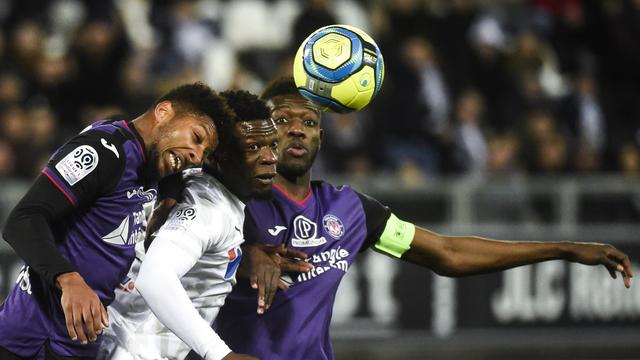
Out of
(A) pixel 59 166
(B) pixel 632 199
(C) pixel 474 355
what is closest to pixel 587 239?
(B) pixel 632 199

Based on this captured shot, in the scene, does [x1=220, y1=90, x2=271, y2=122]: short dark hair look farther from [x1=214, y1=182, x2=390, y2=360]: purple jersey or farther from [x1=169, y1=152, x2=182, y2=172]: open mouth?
[x1=214, y1=182, x2=390, y2=360]: purple jersey

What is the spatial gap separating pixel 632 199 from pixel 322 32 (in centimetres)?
649

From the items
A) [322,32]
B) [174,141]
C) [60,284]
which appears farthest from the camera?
[322,32]

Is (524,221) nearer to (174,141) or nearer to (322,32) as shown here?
(322,32)

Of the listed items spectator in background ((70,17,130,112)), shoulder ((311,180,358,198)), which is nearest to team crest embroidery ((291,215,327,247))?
shoulder ((311,180,358,198))

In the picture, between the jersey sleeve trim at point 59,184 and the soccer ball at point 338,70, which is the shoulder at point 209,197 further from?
the soccer ball at point 338,70

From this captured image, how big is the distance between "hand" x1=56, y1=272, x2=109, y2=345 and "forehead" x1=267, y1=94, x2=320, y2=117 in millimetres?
1622

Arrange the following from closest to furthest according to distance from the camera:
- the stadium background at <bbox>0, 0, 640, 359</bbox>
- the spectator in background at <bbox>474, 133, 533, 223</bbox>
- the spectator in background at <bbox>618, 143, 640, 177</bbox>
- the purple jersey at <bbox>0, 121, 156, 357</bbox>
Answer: the purple jersey at <bbox>0, 121, 156, 357</bbox>
the stadium background at <bbox>0, 0, 640, 359</bbox>
the spectator in background at <bbox>474, 133, 533, 223</bbox>
the spectator in background at <bbox>618, 143, 640, 177</bbox>

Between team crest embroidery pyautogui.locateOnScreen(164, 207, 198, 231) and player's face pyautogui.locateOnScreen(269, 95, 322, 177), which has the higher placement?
player's face pyautogui.locateOnScreen(269, 95, 322, 177)

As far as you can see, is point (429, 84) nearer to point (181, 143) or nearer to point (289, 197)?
point (289, 197)

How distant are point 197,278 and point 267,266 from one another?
31 cm

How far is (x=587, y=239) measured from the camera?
1127cm

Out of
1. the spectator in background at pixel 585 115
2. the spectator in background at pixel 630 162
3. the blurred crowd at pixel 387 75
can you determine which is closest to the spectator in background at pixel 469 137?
the blurred crowd at pixel 387 75

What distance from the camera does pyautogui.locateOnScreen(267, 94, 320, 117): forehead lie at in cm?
545
